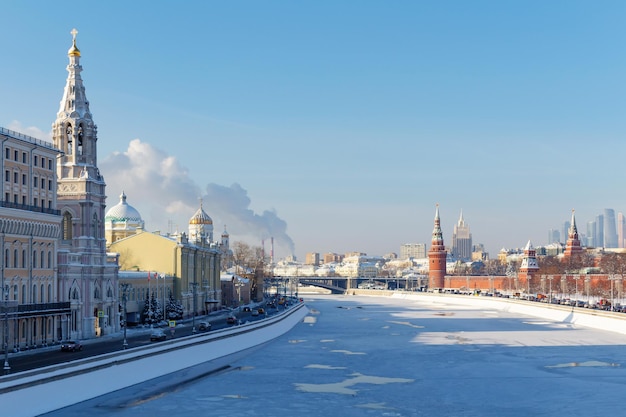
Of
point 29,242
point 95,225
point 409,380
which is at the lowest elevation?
point 409,380

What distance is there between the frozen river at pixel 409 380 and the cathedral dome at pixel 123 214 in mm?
39071

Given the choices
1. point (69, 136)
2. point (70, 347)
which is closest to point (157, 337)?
point (70, 347)

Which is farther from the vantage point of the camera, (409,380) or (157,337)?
(157,337)

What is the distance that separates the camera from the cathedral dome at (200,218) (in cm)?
18300

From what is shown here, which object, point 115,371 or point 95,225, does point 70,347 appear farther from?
point 95,225

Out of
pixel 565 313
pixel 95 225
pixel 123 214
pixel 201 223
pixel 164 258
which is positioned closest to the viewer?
pixel 95 225

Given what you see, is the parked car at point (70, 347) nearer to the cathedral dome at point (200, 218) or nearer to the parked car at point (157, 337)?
the parked car at point (157, 337)

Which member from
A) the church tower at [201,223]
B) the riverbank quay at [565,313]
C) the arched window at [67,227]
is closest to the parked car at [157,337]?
the arched window at [67,227]

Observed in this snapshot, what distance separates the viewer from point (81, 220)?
80.0 meters

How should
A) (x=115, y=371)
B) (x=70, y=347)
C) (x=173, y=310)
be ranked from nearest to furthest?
(x=115, y=371) < (x=70, y=347) < (x=173, y=310)

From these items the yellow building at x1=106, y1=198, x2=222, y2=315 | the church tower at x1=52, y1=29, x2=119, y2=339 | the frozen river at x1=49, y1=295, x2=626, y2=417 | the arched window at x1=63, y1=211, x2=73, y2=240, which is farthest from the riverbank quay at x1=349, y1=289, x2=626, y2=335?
the arched window at x1=63, y1=211, x2=73, y2=240

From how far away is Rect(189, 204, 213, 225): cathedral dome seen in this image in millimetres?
183000

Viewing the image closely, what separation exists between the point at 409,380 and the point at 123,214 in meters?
78.1

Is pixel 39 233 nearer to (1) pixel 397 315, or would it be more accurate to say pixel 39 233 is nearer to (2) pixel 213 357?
(2) pixel 213 357
